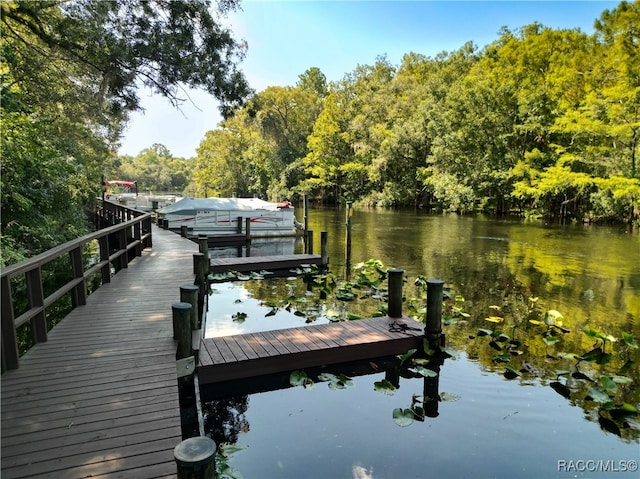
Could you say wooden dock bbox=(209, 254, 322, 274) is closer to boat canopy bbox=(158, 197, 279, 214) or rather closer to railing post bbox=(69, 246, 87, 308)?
railing post bbox=(69, 246, 87, 308)

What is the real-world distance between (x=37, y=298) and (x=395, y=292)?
4295mm

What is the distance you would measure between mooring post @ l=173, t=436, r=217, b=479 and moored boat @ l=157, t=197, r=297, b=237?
16.3 m

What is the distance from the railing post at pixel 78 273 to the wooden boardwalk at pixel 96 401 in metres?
0.25

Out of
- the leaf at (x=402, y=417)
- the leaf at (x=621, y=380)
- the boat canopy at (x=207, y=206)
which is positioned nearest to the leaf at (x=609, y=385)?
the leaf at (x=621, y=380)

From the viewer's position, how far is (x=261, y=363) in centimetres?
475

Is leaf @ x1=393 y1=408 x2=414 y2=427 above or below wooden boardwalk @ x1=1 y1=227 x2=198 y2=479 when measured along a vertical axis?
below

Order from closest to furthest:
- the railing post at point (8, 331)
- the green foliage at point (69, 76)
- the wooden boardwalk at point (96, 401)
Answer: the wooden boardwalk at point (96, 401), the railing post at point (8, 331), the green foliage at point (69, 76)

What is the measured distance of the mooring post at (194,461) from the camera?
71.5 inches

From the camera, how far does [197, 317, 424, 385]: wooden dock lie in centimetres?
464

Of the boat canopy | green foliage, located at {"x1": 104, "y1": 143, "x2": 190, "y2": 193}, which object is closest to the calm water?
the boat canopy

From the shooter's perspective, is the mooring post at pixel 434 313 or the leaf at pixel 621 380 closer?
the leaf at pixel 621 380

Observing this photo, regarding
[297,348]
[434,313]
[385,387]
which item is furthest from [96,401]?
[434,313]

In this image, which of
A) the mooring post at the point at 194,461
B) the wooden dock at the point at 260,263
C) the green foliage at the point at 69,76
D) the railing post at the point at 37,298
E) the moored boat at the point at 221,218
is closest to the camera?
the mooring post at the point at 194,461

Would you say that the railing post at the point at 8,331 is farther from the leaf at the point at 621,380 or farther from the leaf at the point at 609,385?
the leaf at the point at 621,380
